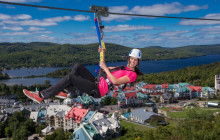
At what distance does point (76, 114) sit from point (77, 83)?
1606 cm

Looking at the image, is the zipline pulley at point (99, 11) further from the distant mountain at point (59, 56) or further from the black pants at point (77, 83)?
the distant mountain at point (59, 56)

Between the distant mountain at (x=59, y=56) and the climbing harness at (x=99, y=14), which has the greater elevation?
the distant mountain at (x=59, y=56)

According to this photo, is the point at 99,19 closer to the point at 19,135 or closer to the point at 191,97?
the point at 19,135

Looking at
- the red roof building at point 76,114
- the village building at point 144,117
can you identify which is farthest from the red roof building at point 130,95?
the red roof building at point 76,114

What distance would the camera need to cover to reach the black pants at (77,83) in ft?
10.1

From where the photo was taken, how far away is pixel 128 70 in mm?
3100

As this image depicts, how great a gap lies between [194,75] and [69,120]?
1267 inches

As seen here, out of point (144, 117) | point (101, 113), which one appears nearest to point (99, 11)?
point (101, 113)

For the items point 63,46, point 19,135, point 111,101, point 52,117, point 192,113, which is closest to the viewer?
point 19,135

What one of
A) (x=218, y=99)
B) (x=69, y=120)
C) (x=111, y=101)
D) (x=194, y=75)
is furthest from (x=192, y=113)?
(x=194, y=75)

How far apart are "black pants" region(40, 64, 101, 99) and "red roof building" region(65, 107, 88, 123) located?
15.3 metres

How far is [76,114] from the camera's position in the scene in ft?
60.7

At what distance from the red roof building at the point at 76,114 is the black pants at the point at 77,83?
50.1 feet

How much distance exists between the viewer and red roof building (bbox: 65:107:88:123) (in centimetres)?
1803
